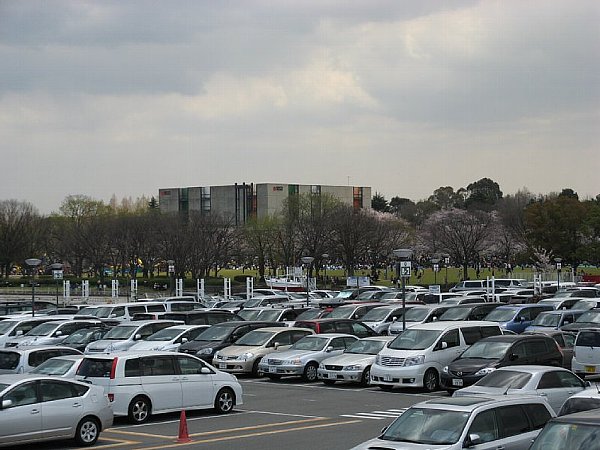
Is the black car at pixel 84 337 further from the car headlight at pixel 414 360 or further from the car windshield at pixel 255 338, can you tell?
the car headlight at pixel 414 360

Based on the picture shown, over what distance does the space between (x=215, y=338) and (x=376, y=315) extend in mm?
8462

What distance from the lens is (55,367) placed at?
21.2 m

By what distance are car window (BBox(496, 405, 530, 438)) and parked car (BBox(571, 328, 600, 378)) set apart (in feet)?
41.7

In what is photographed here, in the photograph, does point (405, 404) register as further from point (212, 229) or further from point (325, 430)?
point (212, 229)

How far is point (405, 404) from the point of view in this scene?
22.6 metres

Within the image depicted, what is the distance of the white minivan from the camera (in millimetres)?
24469

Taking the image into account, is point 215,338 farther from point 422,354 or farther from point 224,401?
point 224,401

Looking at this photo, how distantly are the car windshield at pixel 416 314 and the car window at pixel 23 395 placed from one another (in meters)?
21.3

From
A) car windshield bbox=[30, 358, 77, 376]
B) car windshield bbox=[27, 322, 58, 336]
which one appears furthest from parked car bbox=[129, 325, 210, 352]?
car windshield bbox=[30, 358, 77, 376]

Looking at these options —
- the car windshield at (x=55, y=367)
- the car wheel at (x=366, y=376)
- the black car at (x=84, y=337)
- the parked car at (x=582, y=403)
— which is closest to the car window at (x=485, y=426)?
the parked car at (x=582, y=403)

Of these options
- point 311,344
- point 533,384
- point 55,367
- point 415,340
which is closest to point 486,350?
point 415,340

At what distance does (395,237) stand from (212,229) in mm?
20218

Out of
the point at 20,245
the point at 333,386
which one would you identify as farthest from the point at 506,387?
the point at 20,245

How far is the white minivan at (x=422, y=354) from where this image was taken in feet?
80.3
